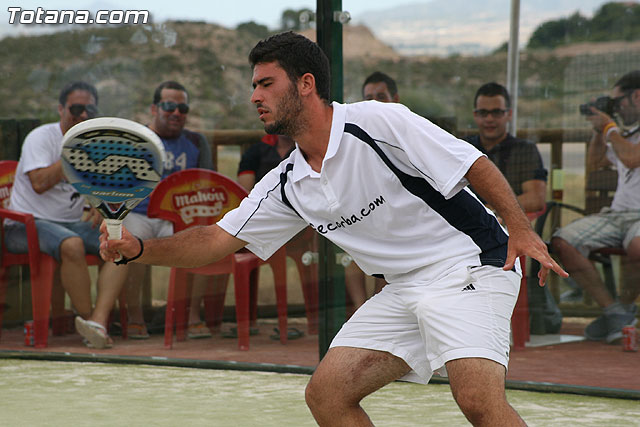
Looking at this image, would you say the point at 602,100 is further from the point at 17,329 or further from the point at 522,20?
the point at 17,329

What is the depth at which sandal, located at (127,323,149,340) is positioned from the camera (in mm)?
5742

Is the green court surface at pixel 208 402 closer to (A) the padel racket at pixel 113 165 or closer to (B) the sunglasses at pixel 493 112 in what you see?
(B) the sunglasses at pixel 493 112

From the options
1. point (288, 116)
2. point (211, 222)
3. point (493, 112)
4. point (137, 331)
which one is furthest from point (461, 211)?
point (137, 331)

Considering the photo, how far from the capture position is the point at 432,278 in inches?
120

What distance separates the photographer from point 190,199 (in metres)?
5.58

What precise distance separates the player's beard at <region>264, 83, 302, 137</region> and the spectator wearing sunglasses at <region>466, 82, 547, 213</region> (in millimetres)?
2178

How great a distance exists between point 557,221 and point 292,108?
2.49 m

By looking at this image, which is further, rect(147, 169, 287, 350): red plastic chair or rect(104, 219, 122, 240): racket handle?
rect(147, 169, 287, 350): red plastic chair

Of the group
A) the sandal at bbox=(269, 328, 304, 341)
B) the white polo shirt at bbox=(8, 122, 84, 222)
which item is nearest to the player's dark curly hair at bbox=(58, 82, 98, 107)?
the white polo shirt at bbox=(8, 122, 84, 222)

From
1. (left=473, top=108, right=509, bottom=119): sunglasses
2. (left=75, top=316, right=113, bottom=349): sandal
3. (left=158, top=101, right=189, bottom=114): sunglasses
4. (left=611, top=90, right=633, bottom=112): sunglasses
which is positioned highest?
(left=158, top=101, right=189, bottom=114): sunglasses

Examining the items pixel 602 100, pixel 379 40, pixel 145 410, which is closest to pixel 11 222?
pixel 145 410

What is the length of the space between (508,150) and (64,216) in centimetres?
259

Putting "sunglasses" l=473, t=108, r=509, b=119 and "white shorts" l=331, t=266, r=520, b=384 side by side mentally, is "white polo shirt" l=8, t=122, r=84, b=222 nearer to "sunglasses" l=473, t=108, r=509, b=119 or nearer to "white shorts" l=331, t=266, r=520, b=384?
"sunglasses" l=473, t=108, r=509, b=119

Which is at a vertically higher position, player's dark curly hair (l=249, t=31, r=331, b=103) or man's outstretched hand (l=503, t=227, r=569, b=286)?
player's dark curly hair (l=249, t=31, r=331, b=103)
